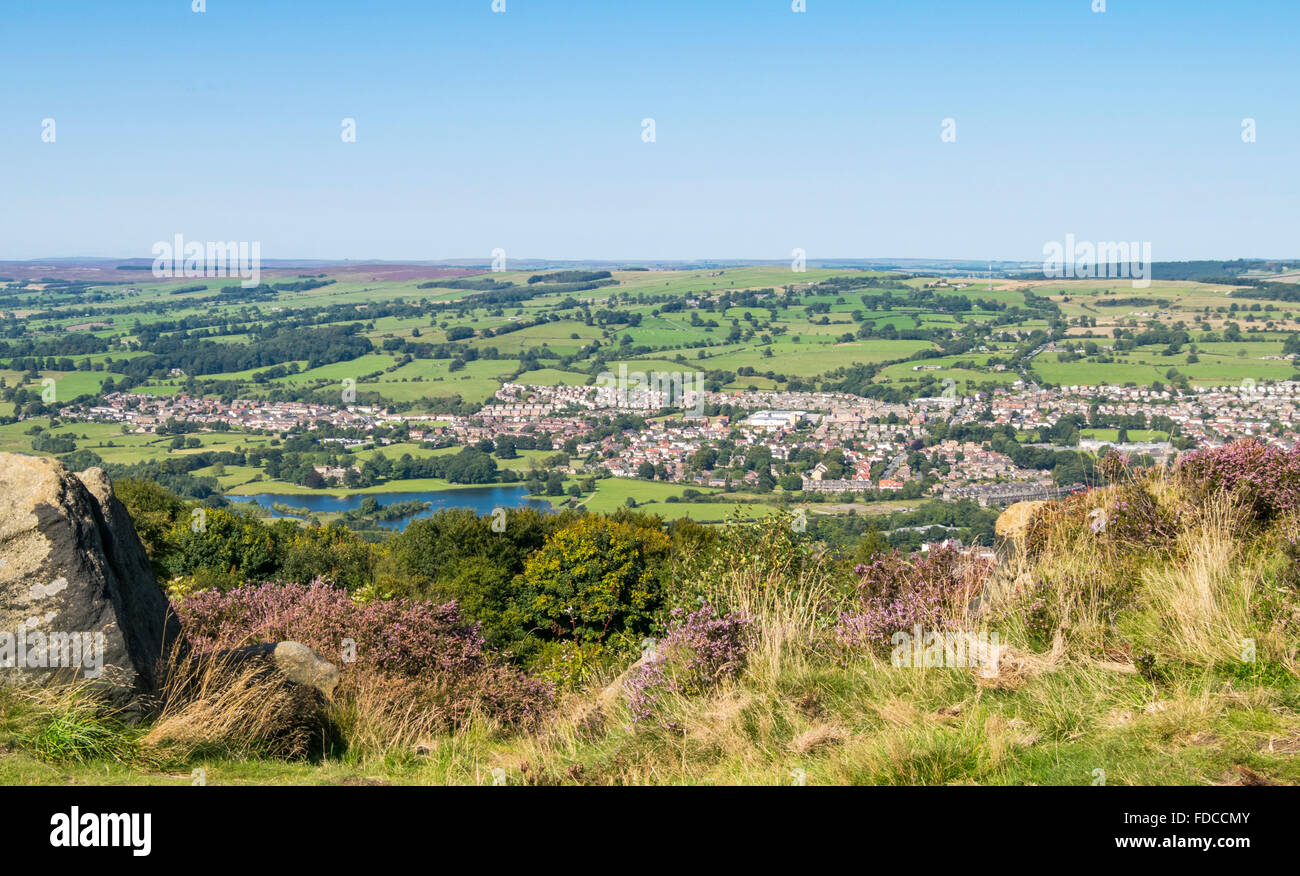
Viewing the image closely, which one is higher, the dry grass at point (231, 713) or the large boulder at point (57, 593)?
the large boulder at point (57, 593)

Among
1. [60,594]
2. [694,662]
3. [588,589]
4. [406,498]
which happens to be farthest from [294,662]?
[406,498]

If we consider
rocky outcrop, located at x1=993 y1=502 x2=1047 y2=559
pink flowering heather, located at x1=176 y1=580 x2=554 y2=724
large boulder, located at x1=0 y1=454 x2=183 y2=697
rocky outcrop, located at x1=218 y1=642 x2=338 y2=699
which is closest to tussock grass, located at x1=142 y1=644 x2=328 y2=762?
rocky outcrop, located at x1=218 y1=642 x2=338 y2=699

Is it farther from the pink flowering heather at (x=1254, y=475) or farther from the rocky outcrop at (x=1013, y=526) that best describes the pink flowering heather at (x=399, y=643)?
the pink flowering heather at (x=1254, y=475)

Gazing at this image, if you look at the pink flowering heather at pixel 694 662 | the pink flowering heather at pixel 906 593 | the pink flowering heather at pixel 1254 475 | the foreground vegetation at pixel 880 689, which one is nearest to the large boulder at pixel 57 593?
the foreground vegetation at pixel 880 689

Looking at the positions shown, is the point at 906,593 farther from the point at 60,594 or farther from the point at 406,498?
the point at 406,498

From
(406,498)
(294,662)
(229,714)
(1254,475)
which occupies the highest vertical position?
(1254,475)

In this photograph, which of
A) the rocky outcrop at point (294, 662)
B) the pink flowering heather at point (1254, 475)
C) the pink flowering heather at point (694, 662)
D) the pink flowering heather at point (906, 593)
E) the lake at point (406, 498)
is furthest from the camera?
the lake at point (406, 498)
